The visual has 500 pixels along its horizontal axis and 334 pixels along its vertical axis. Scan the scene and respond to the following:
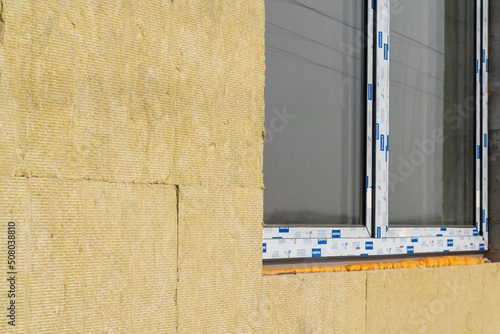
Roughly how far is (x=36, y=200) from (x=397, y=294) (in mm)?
2595

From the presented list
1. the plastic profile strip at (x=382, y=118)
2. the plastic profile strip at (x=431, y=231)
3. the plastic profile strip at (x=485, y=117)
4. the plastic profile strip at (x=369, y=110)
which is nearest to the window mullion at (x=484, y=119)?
the plastic profile strip at (x=485, y=117)

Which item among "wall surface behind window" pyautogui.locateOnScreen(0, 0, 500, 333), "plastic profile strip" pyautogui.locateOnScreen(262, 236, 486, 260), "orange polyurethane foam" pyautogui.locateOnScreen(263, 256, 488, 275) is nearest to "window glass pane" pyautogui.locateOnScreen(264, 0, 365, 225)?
"plastic profile strip" pyautogui.locateOnScreen(262, 236, 486, 260)

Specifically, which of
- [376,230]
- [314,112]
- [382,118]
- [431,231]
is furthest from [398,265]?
[314,112]

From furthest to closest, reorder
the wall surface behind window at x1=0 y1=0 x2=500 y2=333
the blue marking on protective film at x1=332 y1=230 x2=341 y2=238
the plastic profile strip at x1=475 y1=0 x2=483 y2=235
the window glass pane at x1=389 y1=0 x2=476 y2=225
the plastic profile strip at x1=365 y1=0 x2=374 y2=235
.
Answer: the plastic profile strip at x1=475 y1=0 x2=483 y2=235, the window glass pane at x1=389 y1=0 x2=476 y2=225, the plastic profile strip at x1=365 y1=0 x2=374 y2=235, the blue marking on protective film at x1=332 y1=230 x2=341 y2=238, the wall surface behind window at x1=0 y1=0 x2=500 y2=333

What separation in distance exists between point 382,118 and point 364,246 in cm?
93

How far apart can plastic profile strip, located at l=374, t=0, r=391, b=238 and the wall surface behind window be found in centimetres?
107

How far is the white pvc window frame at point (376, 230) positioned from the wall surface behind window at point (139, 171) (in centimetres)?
37

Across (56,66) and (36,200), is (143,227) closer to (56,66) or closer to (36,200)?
(36,200)

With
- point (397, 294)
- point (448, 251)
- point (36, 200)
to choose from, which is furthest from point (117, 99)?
point (448, 251)

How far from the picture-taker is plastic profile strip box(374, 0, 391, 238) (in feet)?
15.8

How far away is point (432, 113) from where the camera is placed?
18.1 feet

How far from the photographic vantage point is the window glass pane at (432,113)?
5.12m

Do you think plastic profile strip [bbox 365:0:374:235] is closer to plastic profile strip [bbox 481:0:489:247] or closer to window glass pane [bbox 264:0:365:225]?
window glass pane [bbox 264:0:365:225]

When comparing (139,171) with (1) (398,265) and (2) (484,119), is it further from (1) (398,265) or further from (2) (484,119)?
(2) (484,119)
